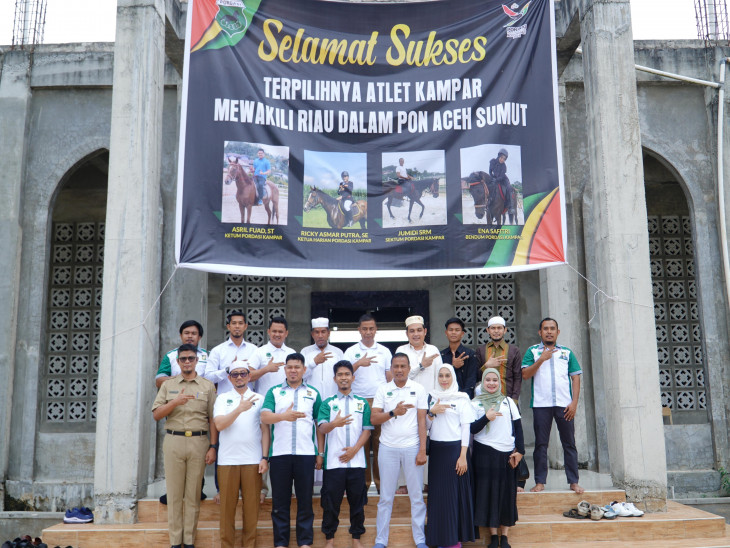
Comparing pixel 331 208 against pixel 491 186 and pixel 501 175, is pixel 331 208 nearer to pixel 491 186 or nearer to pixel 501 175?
pixel 491 186

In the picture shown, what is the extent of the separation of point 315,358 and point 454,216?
2353mm

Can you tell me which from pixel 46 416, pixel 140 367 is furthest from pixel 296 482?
pixel 46 416

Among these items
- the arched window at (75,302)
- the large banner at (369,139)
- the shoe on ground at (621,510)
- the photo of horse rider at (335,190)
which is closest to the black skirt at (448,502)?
the shoe on ground at (621,510)

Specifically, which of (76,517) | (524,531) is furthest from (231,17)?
(524,531)

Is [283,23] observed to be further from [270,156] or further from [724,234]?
[724,234]

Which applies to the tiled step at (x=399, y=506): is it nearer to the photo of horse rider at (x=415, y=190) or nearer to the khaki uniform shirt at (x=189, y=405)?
the khaki uniform shirt at (x=189, y=405)

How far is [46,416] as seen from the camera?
11188mm

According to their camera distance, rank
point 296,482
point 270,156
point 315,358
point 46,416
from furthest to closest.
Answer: point 46,416 < point 270,156 < point 315,358 < point 296,482

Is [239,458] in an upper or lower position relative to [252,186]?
lower

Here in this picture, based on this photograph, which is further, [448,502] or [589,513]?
[589,513]

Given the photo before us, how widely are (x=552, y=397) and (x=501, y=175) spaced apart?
8.43 feet

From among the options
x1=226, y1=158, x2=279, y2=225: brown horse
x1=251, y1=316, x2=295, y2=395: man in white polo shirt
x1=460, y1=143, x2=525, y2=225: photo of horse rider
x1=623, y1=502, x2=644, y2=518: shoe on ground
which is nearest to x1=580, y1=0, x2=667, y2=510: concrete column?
x1=623, y1=502, x2=644, y2=518: shoe on ground

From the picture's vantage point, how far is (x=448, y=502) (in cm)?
638

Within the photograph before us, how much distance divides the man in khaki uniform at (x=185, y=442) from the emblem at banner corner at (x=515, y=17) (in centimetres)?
521
